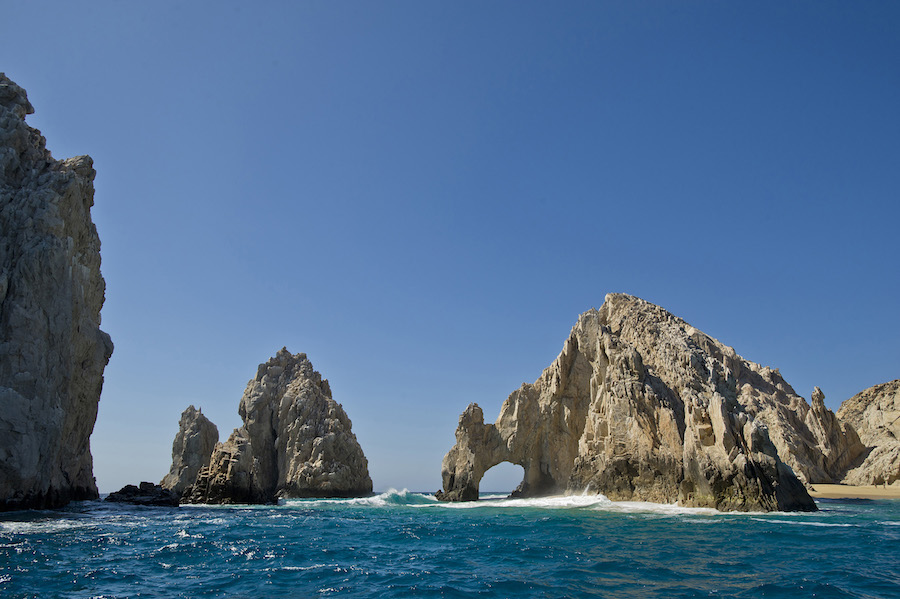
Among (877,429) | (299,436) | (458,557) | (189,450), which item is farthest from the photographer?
(877,429)

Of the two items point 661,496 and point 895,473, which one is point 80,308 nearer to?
point 661,496

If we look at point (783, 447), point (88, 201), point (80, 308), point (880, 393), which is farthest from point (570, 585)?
point (880, 393)

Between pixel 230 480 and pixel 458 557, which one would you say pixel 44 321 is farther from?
pixel 458 557

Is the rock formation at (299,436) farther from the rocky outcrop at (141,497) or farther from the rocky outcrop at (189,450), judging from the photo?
the rocky outcrop at (141,497)

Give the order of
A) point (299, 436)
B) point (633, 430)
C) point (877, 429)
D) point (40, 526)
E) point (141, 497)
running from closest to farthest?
point (40, 526) < point (633, 430) < point (141, 497) < point (299, 436) < point (877, 429)

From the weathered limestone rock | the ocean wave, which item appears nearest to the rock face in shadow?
the ocean wave

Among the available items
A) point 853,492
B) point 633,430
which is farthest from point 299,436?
point 853,492

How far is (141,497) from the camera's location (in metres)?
43.6

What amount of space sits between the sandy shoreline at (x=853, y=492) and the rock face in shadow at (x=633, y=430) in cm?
575

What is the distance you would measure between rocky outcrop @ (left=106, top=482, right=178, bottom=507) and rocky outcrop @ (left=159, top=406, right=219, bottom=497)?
15530mm

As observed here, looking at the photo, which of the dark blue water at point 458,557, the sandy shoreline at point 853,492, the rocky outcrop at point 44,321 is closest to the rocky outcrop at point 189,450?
the rocky outcrop at point 44,321

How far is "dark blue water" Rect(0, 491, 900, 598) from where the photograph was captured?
41.3ft

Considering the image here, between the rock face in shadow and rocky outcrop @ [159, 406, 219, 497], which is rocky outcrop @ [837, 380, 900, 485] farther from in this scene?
rocky outcrop @ [159, 406, 219, 497]

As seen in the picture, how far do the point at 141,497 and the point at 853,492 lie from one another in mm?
62339
